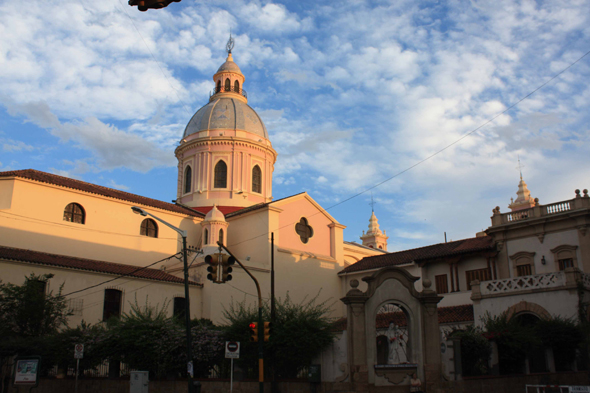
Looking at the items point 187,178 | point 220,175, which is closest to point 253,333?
point 220,175

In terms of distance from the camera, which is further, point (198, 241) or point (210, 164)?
point (210, 164)

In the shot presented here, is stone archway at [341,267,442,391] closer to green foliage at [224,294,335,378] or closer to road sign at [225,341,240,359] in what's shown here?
green foliage at [224,294,335,378]

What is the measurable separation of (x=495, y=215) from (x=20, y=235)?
1113 inches

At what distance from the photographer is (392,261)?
127ft

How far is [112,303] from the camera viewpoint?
30.6 meters

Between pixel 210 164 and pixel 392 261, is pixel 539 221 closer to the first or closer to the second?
pixel 392 261

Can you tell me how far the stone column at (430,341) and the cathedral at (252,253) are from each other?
0.22 m

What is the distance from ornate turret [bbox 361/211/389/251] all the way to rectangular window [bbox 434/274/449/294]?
42.4 m

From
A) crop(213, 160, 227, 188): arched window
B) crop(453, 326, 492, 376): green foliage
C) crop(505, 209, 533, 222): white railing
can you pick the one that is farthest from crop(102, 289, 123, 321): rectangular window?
crop(505, 209, 533, 222): white railing

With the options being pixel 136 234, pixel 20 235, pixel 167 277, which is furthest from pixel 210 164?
pixel 20 235

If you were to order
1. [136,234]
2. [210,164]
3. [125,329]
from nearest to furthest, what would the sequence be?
[125,329]
[136,234]
[210,164]

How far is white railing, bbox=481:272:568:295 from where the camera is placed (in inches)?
1017

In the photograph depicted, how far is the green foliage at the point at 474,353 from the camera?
2086 cm

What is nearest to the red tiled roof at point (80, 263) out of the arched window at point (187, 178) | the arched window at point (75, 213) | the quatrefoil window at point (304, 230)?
the arched window at point (75, 213)
